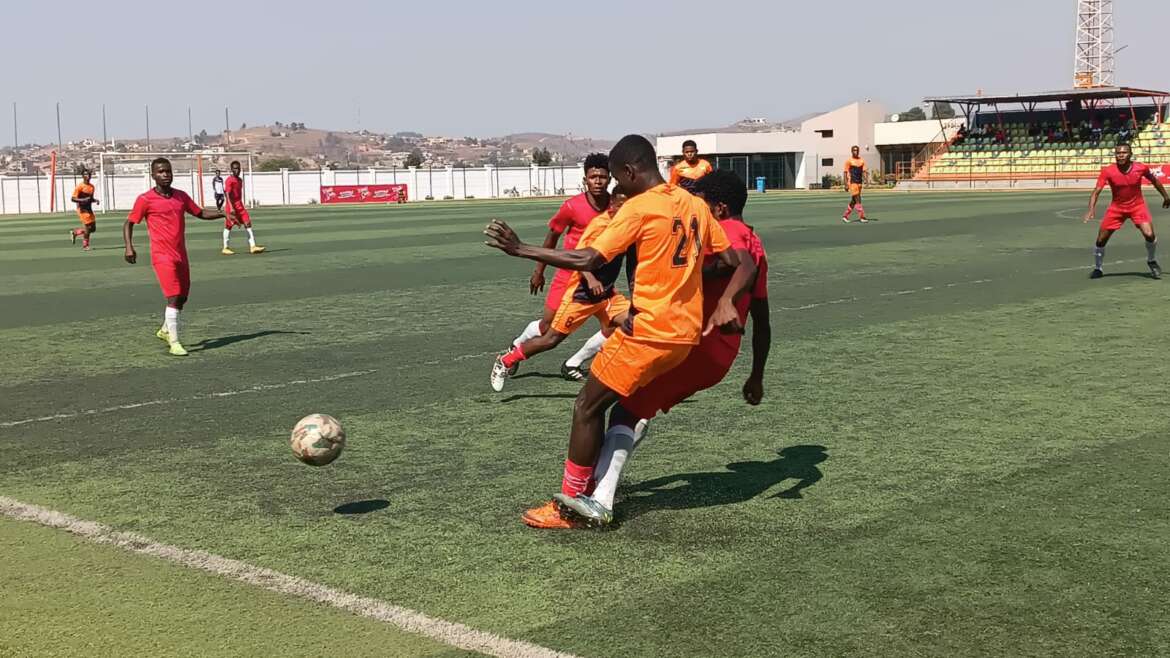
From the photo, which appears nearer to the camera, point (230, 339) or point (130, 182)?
point (230, 339)

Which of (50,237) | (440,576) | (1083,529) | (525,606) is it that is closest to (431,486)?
(440,576)

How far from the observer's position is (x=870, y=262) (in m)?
21.2

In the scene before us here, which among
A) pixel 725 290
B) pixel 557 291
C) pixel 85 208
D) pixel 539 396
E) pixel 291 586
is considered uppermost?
pixel 85 208

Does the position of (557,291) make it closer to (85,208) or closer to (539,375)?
(539,375)

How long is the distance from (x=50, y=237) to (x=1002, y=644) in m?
36.5

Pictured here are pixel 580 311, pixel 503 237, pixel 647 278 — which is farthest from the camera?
pixel 580 311

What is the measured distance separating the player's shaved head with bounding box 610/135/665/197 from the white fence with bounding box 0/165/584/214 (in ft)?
200

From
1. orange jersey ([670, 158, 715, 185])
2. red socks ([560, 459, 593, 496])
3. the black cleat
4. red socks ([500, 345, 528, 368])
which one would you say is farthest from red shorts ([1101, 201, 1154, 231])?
red socks ([560, 459, 593, 496])

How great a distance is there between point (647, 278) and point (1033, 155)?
68.7 meters

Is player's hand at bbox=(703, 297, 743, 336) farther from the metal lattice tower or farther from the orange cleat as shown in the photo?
the metal lattice tower

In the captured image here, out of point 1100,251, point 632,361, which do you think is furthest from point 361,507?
point 1100,251

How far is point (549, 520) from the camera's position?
20.2 feet

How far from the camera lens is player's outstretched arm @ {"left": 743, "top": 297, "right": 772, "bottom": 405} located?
6.48 meters

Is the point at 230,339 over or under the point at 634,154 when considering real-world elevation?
under
